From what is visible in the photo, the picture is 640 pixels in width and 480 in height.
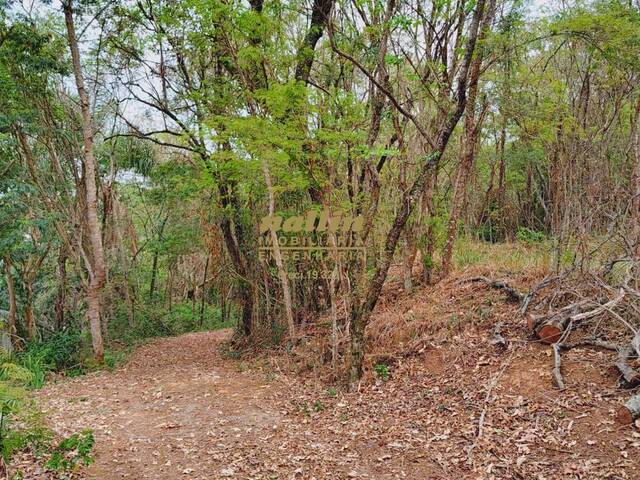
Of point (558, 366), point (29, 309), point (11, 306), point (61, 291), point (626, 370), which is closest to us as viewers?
point (626, 370)

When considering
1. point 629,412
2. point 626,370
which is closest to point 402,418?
point 629,412

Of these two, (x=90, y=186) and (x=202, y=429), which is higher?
(x=90, y=186)

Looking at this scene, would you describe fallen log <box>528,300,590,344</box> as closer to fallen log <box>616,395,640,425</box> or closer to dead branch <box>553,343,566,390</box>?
dead branch <box>553,343,566,390</box>

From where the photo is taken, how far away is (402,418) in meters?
3.81

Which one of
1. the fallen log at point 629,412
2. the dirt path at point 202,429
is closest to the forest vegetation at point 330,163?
the fallen log at point 629,412

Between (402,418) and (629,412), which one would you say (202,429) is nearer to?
(402,418)

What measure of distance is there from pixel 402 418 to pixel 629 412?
1784 mm

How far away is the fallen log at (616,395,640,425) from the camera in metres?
2.85

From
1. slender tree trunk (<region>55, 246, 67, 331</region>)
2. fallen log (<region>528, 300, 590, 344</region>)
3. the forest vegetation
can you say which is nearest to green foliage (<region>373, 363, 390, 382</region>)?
the forest vegetation

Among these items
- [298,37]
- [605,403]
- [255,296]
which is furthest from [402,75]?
[605,403]

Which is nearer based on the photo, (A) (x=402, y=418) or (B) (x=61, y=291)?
(A) (x=402, y=418)

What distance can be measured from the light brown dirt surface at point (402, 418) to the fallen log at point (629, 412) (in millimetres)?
57

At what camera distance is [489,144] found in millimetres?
12297

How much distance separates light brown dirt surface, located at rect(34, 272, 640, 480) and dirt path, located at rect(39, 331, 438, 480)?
0.02 m
